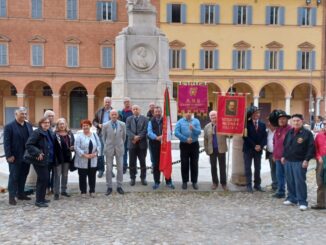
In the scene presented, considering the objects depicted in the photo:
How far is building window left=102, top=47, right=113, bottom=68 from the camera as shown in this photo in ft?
127

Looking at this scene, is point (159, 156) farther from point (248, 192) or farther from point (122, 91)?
point (122, 91)

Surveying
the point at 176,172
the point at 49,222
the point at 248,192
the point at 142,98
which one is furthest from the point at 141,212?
the point at 142,98

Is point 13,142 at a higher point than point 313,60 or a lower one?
lower

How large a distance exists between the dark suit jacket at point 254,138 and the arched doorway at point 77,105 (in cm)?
3345

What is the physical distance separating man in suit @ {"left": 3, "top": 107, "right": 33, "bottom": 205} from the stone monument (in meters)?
5.98

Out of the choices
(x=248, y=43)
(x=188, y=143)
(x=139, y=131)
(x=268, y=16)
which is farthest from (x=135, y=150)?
(x=268, y=16)

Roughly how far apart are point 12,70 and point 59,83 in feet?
14.5

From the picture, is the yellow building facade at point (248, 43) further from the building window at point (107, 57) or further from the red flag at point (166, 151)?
the red flag at point (166, 151)

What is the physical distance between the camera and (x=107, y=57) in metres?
38.7

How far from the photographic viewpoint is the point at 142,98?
44.9 feet

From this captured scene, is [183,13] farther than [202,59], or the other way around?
[202,59]

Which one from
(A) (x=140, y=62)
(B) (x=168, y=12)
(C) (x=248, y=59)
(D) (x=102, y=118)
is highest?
(B) (x=168, y=12)

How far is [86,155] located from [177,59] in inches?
1274

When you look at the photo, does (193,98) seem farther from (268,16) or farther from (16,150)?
(268,16)
